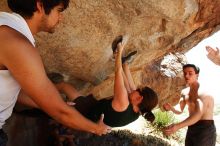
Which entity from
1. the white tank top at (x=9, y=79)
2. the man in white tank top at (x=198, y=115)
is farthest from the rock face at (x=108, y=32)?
the white tank top at (x=9, y=79)

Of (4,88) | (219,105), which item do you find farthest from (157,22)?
(219,105)

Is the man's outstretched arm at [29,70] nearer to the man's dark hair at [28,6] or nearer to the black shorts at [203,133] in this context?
the man's dark hair at [28,6]

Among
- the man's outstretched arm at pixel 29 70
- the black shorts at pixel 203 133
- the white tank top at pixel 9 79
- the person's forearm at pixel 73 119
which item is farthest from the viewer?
the black shorts at pixel 203 133

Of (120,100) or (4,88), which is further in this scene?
(120,100)

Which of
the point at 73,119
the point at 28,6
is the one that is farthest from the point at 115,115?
the point at 28,6

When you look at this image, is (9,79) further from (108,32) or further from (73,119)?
(108,32)

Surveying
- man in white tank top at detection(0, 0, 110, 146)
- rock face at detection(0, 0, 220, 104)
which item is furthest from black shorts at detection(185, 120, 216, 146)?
man in white tank top at detection(0, 0, 110, 146)

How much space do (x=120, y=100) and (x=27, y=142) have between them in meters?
1.39

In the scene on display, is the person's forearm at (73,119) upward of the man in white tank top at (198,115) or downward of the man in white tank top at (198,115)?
upward

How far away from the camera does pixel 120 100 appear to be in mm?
4219

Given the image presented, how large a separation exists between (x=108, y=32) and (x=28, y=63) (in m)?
3.05

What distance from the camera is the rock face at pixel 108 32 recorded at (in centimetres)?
482

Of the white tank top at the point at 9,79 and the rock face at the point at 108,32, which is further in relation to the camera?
the rock face at the point at 108,32

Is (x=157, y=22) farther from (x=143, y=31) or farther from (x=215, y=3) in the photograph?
(x=215, y=3)
